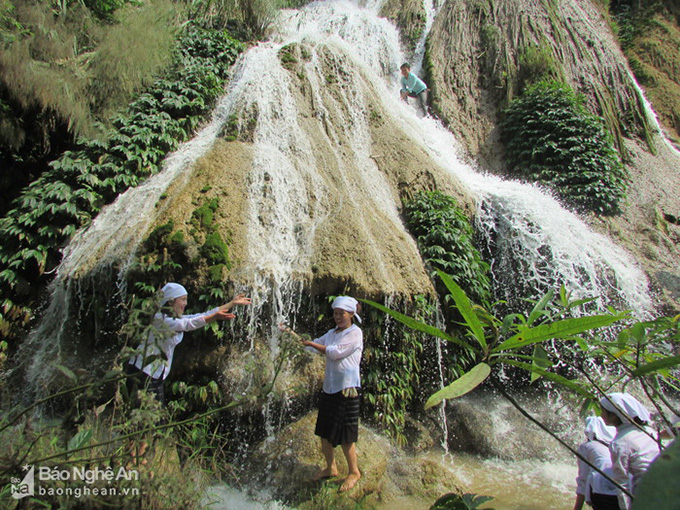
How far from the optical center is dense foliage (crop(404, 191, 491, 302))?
608 cm

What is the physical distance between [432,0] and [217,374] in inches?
568

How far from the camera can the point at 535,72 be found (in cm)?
1102

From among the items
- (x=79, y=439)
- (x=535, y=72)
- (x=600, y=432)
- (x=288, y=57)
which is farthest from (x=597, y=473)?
(x=535, y=72)

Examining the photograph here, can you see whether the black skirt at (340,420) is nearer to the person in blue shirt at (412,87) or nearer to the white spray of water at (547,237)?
the white spray of water at (547,237)

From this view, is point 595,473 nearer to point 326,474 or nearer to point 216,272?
point 326,474

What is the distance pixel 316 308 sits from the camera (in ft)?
17.4

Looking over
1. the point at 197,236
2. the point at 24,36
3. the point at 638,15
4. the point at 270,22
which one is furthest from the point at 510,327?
the point at 638,15

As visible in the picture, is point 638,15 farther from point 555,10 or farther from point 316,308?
point 316,308

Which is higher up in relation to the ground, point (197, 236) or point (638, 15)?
point (638, 15)

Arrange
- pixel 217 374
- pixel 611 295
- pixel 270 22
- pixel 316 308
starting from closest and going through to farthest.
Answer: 1. pixel 217 374
2. pixel 316 308
3. pixel 611 295
4. pixel 270 22

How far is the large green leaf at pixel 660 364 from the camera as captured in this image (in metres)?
0.83

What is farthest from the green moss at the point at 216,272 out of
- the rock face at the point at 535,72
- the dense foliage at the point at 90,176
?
the rock face at the point at 535,72

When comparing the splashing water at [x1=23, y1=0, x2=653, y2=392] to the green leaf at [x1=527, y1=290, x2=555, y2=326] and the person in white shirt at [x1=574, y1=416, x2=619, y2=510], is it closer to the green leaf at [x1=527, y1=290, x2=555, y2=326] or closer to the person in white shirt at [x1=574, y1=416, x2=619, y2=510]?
the person in white shirt at [x1=574, y1=416, x2=619, y2=510]

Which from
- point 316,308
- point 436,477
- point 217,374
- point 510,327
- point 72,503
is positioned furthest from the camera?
point 316,308
